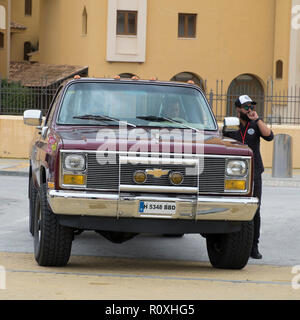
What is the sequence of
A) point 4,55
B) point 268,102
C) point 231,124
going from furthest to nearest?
point 4,55 < point 268,102 < point 231,124

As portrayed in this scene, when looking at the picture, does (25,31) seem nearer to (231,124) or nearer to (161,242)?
(161,242)

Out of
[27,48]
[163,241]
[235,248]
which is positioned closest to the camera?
[235,248]

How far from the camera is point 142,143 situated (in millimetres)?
8375

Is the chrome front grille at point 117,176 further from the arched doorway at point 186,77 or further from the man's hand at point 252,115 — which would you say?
the arched doorway at point 186,77

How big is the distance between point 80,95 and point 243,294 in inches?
127

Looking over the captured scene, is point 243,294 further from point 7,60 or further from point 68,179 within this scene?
point 7,60

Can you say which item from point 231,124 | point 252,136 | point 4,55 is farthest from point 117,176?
point 4,55

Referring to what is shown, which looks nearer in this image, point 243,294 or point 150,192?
point 243,294

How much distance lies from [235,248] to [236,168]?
2.83 feet

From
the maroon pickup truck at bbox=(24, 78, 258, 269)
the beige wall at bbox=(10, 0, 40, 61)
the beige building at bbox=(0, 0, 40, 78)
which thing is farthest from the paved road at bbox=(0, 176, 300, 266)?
the beige wall at bbox=(10, 0, 40, 61)

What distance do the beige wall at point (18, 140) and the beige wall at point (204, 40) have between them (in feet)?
78.8

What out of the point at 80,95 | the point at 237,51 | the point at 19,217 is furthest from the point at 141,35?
the point at 80,95

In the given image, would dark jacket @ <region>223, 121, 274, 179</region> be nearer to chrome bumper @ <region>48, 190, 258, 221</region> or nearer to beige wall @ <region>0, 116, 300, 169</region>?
chrome bumper @ <region>48, 190, 258, 221</region>
